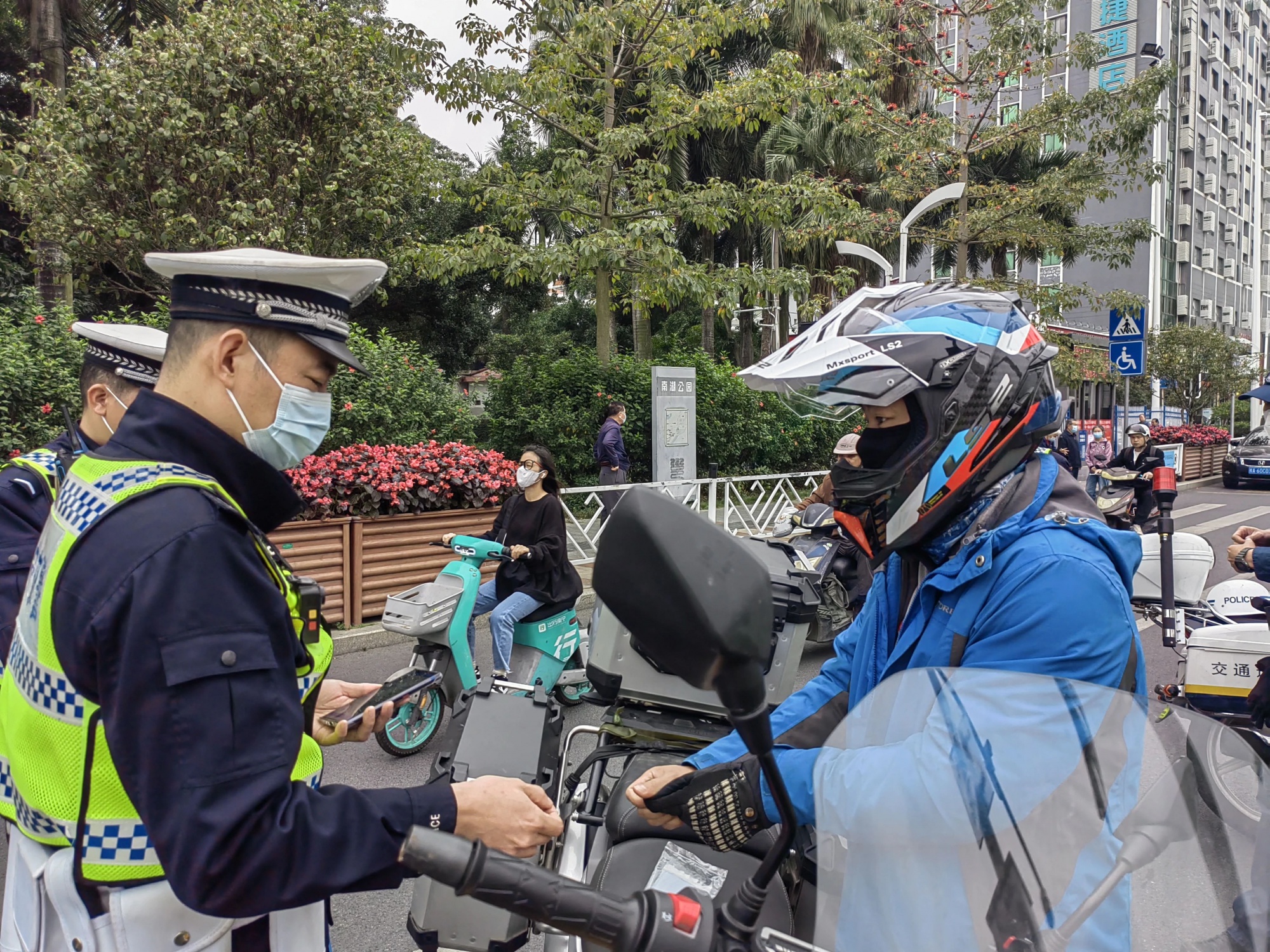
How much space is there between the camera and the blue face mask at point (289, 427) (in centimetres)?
155

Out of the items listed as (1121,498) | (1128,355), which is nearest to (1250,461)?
(1128,355)

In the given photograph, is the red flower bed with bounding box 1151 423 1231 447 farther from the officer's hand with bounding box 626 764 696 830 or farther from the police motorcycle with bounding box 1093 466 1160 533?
the officer's hand with bounding box 626 764 696 830

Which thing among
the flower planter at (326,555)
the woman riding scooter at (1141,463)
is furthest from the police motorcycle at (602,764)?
the woman riding scooter at (1141,463)

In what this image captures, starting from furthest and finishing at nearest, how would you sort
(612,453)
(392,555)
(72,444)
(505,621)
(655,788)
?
1. (612,453)
2. (392,555)
3. (505,621)
4. (72,444)
5. (655,788)

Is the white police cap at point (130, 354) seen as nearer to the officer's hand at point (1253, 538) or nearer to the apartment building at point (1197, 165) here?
the officer's hand at point (1253, 538)

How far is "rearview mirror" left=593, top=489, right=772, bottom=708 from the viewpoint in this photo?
1.07 meters

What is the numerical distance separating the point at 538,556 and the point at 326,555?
2669 millimetres

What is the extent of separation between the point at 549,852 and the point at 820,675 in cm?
79

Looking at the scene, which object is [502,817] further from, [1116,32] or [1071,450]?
[1116,32]

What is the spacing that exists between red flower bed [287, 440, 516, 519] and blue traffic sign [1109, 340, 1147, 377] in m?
10.7

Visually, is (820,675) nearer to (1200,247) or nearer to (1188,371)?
(1188,371)

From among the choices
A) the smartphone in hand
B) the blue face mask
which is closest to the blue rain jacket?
the smartphone in hand

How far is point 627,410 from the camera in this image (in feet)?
47.6

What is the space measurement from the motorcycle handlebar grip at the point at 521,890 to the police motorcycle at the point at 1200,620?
1.09m
